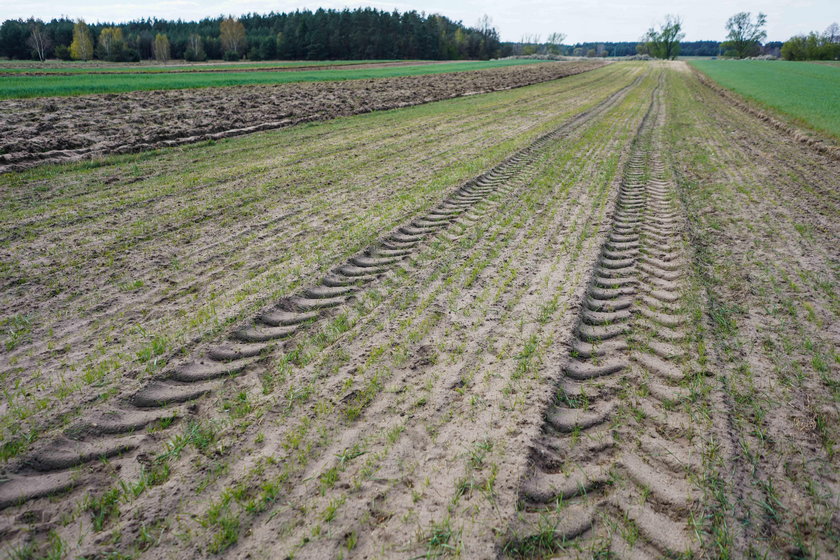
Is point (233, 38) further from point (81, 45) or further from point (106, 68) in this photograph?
point (106, 68)

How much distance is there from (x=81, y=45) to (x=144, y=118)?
253ft

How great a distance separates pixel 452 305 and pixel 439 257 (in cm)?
114

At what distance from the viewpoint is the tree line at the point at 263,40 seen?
70.3 meters

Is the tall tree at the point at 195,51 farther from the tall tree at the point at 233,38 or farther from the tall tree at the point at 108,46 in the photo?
the tall tree at the point at 108,46

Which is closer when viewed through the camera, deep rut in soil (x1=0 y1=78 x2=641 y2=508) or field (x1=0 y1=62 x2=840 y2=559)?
field (x1=0 y1=62 x2=840 y2=559)

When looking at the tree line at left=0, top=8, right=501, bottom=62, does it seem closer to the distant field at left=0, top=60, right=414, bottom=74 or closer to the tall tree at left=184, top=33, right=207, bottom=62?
the tall tree at left=184, top=33, right=207, bottom=62

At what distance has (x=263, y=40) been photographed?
247ft

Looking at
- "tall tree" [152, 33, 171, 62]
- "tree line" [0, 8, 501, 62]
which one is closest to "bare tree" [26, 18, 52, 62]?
"tree line" [0, 8, 501, 62]

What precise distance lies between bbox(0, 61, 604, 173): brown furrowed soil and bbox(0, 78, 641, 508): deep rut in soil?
24.9 ft

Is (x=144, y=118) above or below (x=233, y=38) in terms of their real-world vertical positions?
below

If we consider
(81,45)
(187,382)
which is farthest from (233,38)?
(187,382)

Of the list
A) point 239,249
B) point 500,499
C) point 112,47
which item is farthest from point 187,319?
point 112,47

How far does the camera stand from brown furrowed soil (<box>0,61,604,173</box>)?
9516 millimetres

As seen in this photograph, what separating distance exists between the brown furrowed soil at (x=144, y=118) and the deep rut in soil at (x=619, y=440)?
10.2 metres
